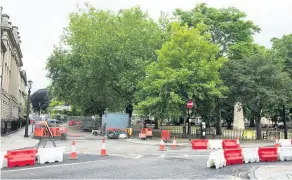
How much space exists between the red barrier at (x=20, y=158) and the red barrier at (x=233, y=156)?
8.22 metres

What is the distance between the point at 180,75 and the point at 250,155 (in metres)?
13.7

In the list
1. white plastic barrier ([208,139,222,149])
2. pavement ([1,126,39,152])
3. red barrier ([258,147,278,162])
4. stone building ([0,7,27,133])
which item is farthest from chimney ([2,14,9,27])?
red barrier ([258,147,278,162])

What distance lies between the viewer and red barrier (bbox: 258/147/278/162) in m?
16.8

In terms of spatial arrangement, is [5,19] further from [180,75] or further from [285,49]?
[285,49]

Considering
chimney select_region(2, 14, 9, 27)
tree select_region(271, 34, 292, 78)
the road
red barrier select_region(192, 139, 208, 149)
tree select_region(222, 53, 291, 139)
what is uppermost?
chimney select_region(2, 14, 9, 27)

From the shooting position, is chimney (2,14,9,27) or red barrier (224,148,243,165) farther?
chimney (2,14,9,27)

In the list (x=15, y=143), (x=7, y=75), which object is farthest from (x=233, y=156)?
(x=7, y=75)

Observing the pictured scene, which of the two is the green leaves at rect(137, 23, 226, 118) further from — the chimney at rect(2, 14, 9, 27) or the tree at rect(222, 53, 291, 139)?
the chimney at rect(2, 14, 9, 27)

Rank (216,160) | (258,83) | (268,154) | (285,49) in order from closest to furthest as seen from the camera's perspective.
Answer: (216,160) → (268,154) → (258,83) → (285,49)

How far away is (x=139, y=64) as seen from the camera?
3534cm

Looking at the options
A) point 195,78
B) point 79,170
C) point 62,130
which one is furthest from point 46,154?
point 195,78

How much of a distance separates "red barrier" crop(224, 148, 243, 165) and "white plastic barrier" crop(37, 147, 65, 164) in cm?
727

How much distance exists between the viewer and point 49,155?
47.5 feet

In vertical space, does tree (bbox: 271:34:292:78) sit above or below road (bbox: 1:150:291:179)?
above
